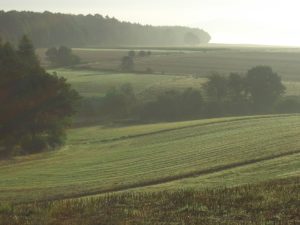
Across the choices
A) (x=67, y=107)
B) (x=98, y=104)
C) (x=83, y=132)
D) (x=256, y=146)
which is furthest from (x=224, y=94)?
(x=256, y=146)

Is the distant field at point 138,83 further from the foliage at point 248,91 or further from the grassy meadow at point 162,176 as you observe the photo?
the foliage at point 248,91

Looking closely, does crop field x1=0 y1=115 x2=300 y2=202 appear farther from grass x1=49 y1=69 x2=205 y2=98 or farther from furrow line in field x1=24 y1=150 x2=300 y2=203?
grass x1=49 y1=69 x2=205 y2=98

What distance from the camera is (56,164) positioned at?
45.7m

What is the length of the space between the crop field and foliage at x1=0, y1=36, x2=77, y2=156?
2.91 m

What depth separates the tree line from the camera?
87625 millimetres

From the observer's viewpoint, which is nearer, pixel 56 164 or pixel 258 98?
pixel 56 164

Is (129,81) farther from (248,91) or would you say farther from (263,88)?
(263,88)

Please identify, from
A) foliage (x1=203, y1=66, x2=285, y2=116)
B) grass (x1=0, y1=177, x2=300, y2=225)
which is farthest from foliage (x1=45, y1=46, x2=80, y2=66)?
grass (x1=0, y1=177, x2=300, y2=225)

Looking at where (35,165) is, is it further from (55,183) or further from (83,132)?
(83,132)

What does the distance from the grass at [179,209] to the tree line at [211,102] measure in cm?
Answer: 6565

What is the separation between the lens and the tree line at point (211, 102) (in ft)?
287

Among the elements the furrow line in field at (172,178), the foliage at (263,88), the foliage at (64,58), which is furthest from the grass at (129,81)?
the furrow line in field at (172,178)

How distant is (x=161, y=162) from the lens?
131 feet

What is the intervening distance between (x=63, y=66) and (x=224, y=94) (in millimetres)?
64705
